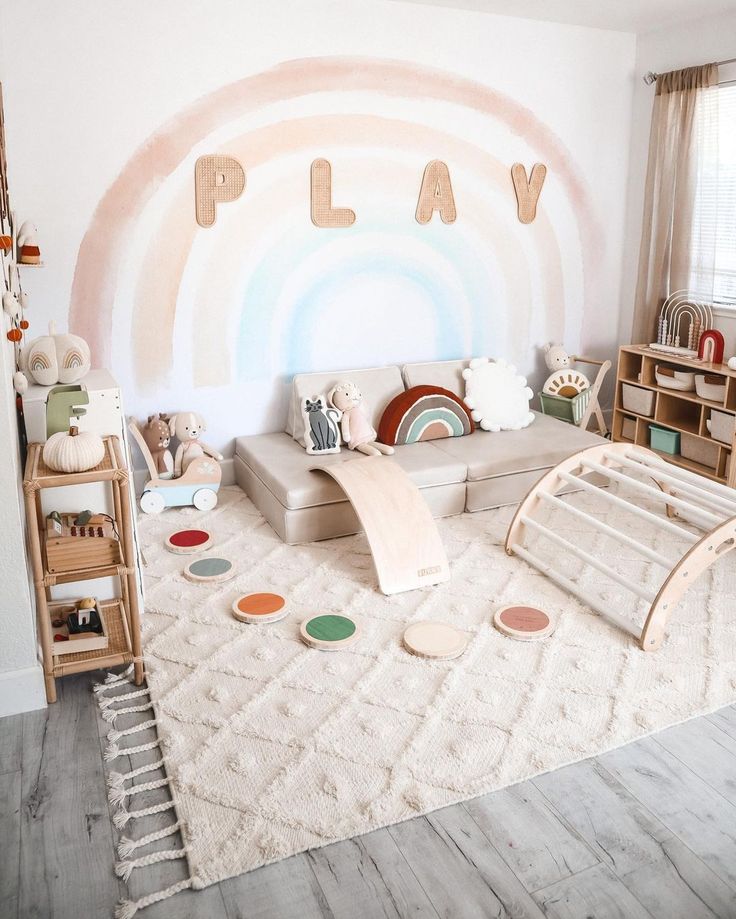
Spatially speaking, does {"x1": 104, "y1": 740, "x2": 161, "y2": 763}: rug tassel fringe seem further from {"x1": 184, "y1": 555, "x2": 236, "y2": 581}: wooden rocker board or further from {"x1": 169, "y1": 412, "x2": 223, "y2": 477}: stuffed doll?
{"x1": 169, "y1": 412, "x2": 223, "y2": 477}: stuffed doll

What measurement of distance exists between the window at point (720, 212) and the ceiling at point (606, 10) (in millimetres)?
429

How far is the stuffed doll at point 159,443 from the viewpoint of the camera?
4.02 meters

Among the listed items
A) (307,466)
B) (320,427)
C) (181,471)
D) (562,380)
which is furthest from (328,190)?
(562,380)

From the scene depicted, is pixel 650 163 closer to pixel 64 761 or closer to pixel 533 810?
pixel 533 810

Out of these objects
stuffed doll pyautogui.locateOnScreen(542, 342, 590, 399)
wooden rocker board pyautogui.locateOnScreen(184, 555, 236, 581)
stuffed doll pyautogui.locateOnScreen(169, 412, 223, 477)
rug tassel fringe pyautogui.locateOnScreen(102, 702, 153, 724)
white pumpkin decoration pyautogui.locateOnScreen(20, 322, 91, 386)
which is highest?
white pumpkin decoration pyautogui.locateOnScreen(20, 322, 91, 386)

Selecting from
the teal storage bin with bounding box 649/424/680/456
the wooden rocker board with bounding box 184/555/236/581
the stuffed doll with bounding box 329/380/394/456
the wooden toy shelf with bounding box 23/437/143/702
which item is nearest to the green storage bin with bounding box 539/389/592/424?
the teal storage bin with bounding box 649/424/680/456

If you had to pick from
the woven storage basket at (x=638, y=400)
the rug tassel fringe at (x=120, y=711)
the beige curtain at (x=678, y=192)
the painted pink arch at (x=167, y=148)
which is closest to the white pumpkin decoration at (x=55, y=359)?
the painted pink arch at (x=167, y=148)

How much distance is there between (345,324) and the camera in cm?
446

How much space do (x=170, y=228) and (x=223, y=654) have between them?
7.37ft

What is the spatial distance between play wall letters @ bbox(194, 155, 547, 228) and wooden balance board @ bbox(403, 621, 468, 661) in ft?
7.73

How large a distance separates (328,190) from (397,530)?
1.99 metres

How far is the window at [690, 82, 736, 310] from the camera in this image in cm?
434

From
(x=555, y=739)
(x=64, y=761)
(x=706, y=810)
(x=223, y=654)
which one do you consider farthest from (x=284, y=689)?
(x=706, y=810)

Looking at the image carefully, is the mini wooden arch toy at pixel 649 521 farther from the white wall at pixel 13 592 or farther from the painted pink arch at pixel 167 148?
the painted pink arch at pixel 167 148
